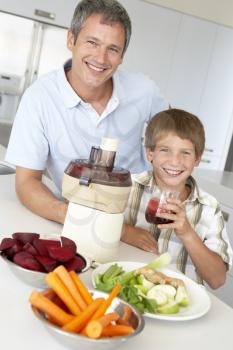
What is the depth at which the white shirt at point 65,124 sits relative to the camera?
5.06 feet

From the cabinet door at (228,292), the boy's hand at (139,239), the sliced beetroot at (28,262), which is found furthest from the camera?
the cabinet door at (228,292)

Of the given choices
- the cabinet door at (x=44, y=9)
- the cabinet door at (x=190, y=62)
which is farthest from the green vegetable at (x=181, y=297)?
the cabinet door at (x=190, y=62)

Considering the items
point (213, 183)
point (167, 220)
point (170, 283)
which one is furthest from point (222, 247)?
point (213, 183)

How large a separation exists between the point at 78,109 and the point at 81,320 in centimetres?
95

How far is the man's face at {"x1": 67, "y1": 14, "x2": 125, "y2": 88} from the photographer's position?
4.75 ft

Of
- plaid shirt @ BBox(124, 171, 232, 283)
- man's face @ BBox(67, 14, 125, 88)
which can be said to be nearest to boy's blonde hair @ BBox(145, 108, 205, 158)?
plaid shirt @ BBox(124, 171, 232, 283)

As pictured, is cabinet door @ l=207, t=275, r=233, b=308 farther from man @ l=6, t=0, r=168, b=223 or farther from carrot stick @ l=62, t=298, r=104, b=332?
carrot stick @ l=62, t=298, r=104, b=332

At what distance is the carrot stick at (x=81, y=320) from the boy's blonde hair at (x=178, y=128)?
821 millimetres

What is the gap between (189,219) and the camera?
1.50 metres

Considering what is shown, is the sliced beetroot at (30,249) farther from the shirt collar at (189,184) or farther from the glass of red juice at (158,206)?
the shirt collar at (189,184)

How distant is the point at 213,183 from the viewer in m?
2.79

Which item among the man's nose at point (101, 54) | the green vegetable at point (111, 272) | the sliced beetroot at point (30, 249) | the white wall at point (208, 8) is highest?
the white wall at point (208, 8)

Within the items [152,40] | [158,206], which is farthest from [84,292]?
[152,40]

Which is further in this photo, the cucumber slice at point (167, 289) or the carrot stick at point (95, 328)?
the cucumber slice at point (167, 289)
